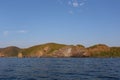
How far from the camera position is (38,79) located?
54.7m

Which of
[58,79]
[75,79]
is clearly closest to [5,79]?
[58,79]

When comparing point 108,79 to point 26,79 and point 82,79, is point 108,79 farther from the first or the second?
point 26,79

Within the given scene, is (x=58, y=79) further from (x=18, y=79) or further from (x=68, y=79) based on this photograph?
(x=18, y=79)

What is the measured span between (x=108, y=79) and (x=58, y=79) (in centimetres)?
1155

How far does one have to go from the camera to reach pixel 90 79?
54.2 meters

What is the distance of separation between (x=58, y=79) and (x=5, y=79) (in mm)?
12219

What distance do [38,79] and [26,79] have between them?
2752 mm

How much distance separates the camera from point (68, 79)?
54062mm

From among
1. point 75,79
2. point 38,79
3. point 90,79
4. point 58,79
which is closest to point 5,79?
point 38,79

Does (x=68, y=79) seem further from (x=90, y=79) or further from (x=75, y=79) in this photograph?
(x=90, y=79)

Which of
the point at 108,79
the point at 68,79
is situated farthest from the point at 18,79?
the point at 108,79

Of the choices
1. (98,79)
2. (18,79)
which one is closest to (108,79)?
(98,79)

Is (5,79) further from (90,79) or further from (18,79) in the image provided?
(90,79)

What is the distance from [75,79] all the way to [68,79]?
62.9 inches
